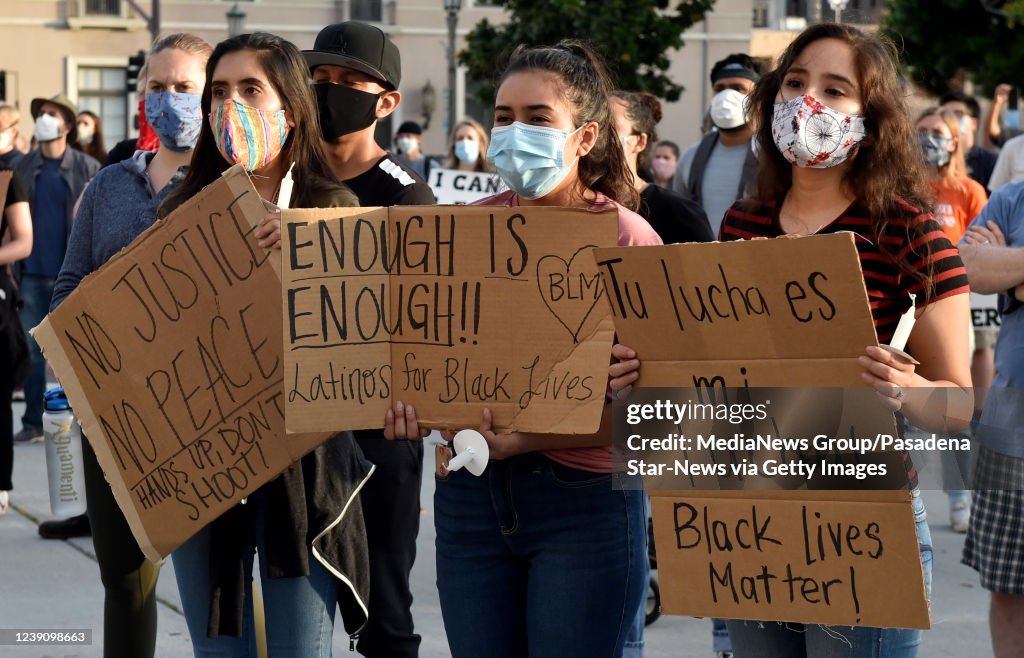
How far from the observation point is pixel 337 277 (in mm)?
2920

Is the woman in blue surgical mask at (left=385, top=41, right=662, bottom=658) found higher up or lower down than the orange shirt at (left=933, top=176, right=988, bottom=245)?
lower down

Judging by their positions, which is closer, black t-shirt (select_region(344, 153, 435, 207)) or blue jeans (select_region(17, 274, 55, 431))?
black t-shirt (select_region(344, 153, 435, 207))

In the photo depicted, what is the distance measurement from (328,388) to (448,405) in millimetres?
244

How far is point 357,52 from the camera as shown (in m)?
4.37

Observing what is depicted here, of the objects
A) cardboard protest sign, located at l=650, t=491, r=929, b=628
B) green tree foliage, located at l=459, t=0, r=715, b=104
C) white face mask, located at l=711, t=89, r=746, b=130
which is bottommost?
cardboard protest sign, located at l=650, t=491, r=929, b=628

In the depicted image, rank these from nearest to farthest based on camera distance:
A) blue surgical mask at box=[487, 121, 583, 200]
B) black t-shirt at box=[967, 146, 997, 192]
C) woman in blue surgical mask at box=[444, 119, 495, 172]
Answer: blue surgical mask at box=[487, 121, 583, 200] < black t-shirt at box=[967, 146, 997, 192] < woman in blue surgical mask at box=[444, 119, 495, 172]

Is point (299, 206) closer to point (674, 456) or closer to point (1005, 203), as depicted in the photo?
point (674, 456)

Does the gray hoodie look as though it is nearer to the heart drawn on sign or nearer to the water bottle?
the water bottle

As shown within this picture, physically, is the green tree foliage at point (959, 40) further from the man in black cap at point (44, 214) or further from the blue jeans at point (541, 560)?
the blue jeans at point (541, 560)

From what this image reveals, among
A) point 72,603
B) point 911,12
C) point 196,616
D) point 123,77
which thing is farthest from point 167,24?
point 196,616

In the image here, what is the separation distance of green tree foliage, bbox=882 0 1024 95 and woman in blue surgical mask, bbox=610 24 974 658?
94.9 ft

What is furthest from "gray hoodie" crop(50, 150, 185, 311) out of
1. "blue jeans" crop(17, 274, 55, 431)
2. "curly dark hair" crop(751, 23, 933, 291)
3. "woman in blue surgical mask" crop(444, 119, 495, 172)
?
"woman in blue surgical mask" crop(444, 119, 495, 172)

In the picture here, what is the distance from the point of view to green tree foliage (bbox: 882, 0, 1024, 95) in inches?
1208

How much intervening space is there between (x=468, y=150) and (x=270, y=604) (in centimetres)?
842
